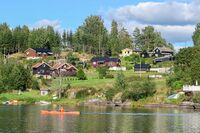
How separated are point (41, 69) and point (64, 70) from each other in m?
9.48

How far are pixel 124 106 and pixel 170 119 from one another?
134 feet

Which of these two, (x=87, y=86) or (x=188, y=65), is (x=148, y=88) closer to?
(x=87, y=86)

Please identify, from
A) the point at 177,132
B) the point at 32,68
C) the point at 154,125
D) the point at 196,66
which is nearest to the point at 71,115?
the point at 154,125

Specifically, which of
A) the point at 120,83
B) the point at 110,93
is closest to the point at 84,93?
the point at 110,93

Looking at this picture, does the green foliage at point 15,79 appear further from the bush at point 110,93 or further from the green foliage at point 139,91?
the green foliage at point 139,91

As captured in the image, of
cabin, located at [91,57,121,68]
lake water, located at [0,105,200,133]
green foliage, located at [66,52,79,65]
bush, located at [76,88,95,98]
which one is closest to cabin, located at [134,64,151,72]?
cabin, located at [91,57,121,68]

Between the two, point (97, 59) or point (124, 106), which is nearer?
point (124, 106)

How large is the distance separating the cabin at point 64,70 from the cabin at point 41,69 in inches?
76.0

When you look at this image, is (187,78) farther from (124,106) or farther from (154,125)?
(154,125)

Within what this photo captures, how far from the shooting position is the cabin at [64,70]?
170 meters

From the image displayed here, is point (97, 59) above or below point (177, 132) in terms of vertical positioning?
above

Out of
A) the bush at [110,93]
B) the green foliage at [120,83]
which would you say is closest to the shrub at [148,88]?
the green foliage at [120,83]

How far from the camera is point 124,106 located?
122 metres

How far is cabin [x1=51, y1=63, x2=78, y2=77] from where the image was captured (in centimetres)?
17050
